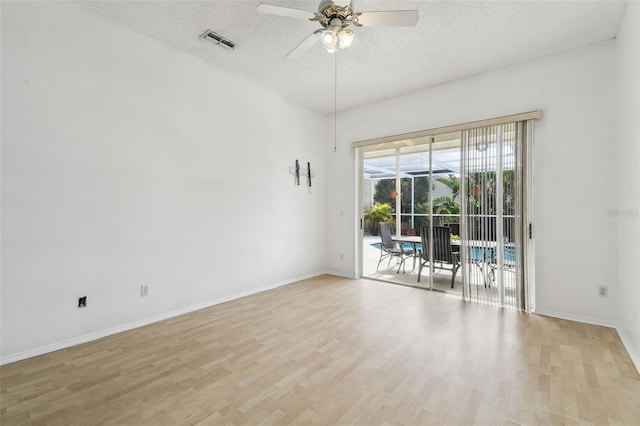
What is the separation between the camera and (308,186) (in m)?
5.30

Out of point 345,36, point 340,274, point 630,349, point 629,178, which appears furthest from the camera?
point 340,274

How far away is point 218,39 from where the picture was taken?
318 cm

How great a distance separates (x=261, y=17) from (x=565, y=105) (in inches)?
137

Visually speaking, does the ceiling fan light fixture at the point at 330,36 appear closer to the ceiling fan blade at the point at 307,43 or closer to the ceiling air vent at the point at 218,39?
the ceiling fan blade at the point at 307,43

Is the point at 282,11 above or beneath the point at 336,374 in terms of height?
above

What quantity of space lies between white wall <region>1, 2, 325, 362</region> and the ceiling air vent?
0.52 meters

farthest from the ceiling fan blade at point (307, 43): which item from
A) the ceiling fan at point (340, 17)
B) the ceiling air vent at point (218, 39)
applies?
the ceiling air vent at point (218, 39)

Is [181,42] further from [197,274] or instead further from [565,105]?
[565,105]

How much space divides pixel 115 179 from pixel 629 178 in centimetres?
487

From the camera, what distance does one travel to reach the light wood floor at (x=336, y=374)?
5.81 ft

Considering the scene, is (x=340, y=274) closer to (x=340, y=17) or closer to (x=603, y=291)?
(x=603, y=291)

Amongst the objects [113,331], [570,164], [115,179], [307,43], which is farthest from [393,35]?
[113,331]

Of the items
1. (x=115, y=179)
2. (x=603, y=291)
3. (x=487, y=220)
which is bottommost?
(x=603, y=291)

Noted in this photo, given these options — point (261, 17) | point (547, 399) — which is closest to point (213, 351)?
point (547, 399)
